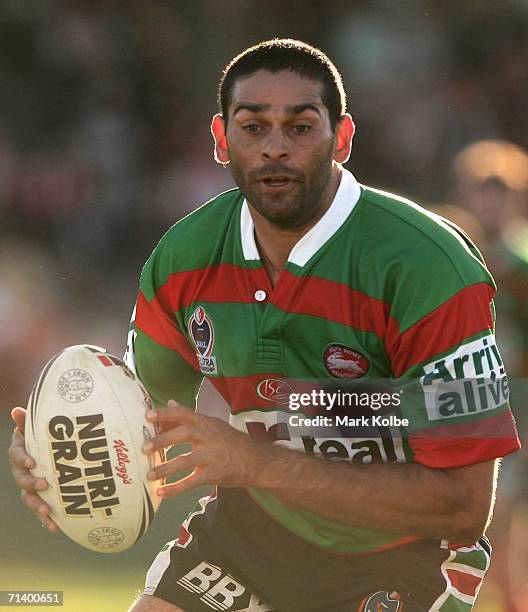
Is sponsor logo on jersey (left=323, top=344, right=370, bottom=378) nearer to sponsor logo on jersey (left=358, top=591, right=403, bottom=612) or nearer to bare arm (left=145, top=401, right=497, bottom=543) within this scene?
bare arm (left=145, top=401, right=497, bottom=543)

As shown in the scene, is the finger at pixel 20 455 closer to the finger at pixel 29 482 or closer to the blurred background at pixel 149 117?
the finger at pixel 29 482

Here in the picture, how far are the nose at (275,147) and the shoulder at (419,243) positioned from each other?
0.27 meters

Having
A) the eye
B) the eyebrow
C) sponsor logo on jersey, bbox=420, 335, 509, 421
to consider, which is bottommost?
sponsor logo on jersey, bbox=420, 335, 509, 421

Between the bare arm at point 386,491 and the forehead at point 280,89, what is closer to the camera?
the bare arm at point 386,491

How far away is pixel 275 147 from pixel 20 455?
1.04 m

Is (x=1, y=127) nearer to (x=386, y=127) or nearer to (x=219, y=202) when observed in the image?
(x=386, y=127)

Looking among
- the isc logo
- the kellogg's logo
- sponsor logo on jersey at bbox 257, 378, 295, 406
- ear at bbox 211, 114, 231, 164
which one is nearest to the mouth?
ear at bbox 211, 114, 231, 164

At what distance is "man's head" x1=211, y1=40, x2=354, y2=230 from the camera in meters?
3.02

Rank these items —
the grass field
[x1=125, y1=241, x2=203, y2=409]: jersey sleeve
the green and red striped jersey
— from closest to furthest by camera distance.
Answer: the green and red striped jersey
[x1=125, y1=241, x2=203, y2=409]: jersey sleeve
the grass field

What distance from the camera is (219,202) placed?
3404 millimetres

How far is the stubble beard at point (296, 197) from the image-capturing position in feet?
9.93

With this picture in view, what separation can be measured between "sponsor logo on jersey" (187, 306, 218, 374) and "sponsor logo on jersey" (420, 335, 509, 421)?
2.21ft

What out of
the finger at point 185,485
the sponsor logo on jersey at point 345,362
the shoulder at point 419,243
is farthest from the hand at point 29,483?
the shoulder at point 419,243

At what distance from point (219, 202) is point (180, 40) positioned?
555cm
